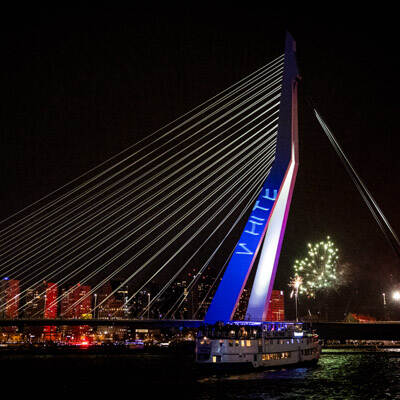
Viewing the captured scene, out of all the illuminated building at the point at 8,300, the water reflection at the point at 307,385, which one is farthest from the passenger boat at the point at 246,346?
the illuminated building at the point at 8,300

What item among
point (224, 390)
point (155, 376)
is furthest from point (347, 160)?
point (155, 376)

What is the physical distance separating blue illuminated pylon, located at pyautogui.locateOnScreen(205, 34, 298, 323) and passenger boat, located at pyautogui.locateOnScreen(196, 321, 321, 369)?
2.88ft

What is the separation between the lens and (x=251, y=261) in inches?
1123

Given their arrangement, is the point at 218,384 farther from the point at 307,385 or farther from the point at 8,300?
the point at 8,300

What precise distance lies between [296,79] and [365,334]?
2763 centimetres

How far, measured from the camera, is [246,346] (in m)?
29.6

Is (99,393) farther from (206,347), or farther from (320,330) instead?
(320,330)

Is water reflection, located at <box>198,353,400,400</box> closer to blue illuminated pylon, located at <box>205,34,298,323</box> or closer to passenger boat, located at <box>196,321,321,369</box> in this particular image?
passenger boat, located at <box>196,321,321,369</box>

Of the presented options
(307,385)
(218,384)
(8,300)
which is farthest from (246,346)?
(8,300)

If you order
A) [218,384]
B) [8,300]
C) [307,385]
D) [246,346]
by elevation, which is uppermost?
[8,300]

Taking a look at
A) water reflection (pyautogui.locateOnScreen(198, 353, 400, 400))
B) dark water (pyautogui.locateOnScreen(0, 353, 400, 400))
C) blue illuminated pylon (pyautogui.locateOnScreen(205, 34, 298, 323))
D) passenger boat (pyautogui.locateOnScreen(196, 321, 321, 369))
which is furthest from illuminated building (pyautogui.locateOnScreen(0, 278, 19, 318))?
water reflection (pyautogui.locateOnScreen(198, 353, 400, 400))

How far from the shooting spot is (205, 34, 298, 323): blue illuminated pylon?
2822 cm

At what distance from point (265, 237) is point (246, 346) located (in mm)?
5960

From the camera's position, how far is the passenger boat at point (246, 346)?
2864 centimetres
